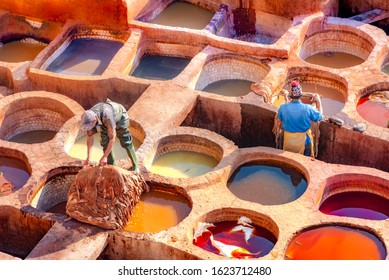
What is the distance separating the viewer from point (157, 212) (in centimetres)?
1197

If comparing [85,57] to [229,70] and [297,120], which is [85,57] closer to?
[229,70]

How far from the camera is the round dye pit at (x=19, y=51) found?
17.0m

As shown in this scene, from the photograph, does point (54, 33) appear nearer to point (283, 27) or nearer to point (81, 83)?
point (81, 83)

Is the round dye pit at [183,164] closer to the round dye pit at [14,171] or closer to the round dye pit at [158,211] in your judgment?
the round dye pit at [158,211]

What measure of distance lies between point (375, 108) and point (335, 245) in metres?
4.08

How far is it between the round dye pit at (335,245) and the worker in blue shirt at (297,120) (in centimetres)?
191

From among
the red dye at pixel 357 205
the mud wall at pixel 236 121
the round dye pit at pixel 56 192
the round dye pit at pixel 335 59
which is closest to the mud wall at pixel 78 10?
the mud wall at pixel 236 121

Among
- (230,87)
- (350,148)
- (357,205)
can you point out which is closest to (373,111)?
(350,148)

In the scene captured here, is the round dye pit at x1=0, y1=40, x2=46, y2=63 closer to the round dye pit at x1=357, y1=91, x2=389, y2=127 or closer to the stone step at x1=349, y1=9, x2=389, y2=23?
the stone step at x1=349, y1=9, x2=389, y2=23

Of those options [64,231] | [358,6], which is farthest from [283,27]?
[64,231]

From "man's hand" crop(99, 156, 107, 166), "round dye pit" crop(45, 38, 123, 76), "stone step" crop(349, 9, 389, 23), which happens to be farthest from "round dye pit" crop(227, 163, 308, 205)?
"stone step" crop(349, 9, 389, 23)

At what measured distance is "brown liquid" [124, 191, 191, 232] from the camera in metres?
11.7

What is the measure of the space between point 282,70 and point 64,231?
19.3ft

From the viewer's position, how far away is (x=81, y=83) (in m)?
15.0
